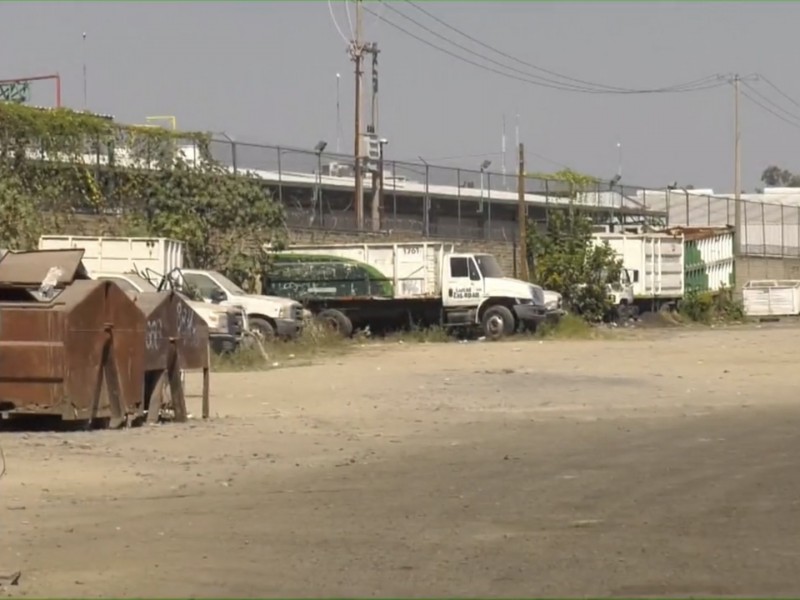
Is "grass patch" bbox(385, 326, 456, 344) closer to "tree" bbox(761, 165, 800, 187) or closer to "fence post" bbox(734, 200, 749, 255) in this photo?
"fence post" bbox(734, 200, 749, 255)

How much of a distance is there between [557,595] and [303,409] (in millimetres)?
11886

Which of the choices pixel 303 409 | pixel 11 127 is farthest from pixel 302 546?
pixel 11 127

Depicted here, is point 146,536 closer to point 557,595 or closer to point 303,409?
point 557,595

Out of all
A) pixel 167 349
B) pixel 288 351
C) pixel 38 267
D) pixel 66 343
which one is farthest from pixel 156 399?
pixel 288 351

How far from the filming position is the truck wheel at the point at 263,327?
1240 inches

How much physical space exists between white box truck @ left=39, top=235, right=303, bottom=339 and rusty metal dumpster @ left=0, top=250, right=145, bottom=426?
14920mm

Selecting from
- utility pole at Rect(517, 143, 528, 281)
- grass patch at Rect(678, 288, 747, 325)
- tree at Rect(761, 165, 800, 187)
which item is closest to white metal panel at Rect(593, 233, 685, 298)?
grass patch at Rect(678, 288, 747, 325)

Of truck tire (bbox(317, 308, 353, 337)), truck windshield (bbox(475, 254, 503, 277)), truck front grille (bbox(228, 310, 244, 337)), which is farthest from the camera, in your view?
truck windshield (bbox(475, 254, 503, 277))

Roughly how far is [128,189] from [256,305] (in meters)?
7.56

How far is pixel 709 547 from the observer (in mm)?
9656

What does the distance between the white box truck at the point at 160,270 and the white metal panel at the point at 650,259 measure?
1907 cm

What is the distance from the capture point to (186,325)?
17719mm

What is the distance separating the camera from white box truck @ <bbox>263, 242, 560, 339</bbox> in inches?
1519

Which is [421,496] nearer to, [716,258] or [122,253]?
[122,253]
